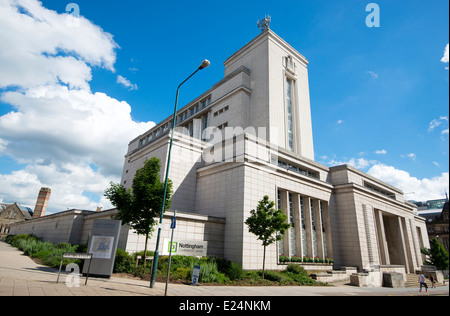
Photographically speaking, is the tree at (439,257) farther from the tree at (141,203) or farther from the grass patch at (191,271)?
the tree at (141,203)

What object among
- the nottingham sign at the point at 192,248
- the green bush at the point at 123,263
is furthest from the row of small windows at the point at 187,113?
the green bush at the point at 123,263

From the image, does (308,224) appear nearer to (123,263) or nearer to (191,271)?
(191,271)

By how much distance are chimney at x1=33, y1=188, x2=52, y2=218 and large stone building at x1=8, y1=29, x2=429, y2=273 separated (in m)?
24.1

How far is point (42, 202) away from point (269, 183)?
7403 centimetres

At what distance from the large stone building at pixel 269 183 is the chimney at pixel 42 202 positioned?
79.1 feet

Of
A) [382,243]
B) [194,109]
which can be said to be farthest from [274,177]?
[194,109]

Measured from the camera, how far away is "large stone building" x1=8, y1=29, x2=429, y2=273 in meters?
22.2

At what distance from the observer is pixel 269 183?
79.7 feet

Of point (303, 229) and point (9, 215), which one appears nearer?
point (303, 229)
